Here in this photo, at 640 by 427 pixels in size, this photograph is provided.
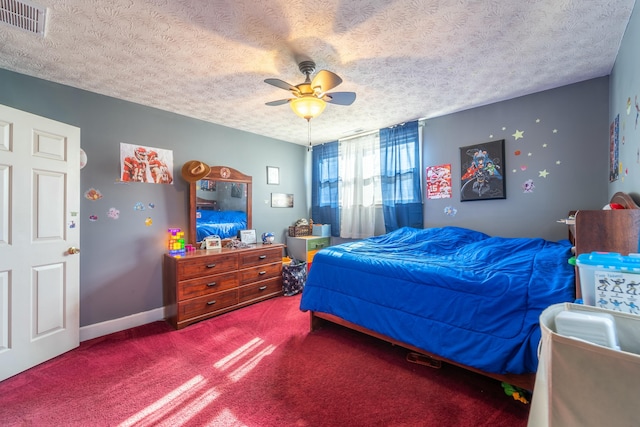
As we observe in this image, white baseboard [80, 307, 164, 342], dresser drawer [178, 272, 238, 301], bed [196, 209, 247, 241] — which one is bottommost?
white baseboard [80, 307, 164, 342]

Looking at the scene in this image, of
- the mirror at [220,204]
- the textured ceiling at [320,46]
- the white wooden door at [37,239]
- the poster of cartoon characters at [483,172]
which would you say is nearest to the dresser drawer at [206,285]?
the mirror at [220,204]

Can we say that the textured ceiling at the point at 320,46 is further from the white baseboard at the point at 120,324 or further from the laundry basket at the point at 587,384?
the white baseboard at the point at 120,324

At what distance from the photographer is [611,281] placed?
0.88 meters

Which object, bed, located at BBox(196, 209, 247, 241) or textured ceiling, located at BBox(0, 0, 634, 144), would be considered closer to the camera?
textured ceiling, located at BBox(0, 0, 634, 144)

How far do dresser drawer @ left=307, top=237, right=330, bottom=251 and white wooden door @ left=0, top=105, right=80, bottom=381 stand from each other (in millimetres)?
2728

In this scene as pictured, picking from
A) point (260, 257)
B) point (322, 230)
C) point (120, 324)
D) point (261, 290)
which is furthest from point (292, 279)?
point (120, 324)

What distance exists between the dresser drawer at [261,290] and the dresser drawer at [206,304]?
0.36ft

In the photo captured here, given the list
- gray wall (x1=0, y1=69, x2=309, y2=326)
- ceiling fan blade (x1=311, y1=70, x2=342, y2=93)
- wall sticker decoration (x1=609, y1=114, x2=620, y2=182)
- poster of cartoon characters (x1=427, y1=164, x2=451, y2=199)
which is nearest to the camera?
ceiling fan blade (x1=311, y1=70, x2=342, y2=93)

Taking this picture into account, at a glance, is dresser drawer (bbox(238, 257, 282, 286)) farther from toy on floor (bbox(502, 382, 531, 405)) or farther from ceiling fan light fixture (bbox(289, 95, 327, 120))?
toy on floor (bbox(502, 382, 531, 405))

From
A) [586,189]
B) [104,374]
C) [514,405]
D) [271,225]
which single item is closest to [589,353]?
[514,405]

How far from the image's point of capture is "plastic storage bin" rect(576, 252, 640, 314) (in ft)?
2.77

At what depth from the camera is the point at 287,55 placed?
2.06m

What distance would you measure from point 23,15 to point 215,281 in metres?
2.48

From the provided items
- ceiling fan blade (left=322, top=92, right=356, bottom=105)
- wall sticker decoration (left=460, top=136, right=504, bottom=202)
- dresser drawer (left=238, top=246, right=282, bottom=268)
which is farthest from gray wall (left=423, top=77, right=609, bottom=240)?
dresser drawer (left=238, top=246, right=282, bottom=268)
